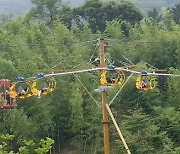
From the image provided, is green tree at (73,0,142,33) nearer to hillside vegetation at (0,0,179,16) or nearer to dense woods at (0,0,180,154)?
dense woods at (0,0,180,154)

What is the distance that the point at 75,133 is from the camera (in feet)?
62.2

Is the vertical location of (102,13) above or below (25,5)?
below

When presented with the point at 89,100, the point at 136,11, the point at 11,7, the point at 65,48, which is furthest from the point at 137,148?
the point at 11,7

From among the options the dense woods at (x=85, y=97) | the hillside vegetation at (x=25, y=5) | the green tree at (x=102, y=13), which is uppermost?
the hillside vegetation at (x=25, y=5)

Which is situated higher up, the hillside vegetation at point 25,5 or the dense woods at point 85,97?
the hillside vegetation at point 25,5

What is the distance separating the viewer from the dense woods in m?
17.2

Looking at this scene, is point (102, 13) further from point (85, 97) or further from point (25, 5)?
point (25, 5)

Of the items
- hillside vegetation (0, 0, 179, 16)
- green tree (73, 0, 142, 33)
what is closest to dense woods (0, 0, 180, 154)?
green tree (73, 0, 142, 33)

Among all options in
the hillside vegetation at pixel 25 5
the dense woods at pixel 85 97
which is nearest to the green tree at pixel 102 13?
the dense woods at pixel 85 97

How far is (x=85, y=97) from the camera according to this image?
Answer: 63.0ft

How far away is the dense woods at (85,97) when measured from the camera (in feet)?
56.5

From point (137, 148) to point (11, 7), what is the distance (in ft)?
228

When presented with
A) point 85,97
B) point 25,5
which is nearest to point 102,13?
point 85,97

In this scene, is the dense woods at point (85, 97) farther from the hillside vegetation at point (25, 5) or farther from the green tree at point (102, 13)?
the hillside vegetation at point (25, 5)
